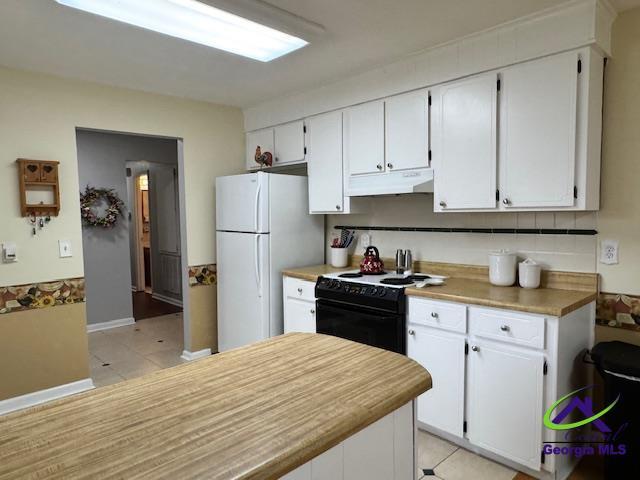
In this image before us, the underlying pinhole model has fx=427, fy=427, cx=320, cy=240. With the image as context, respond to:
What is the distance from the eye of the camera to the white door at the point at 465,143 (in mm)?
2514

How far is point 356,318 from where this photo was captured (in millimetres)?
2861

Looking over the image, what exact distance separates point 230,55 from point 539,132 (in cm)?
194

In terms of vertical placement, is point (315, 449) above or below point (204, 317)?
above

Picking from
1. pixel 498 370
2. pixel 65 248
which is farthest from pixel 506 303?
pixel 65 248

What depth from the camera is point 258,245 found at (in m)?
3.50

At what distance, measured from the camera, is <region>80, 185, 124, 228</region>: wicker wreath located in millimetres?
4891

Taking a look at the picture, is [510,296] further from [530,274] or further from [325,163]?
[325,163]

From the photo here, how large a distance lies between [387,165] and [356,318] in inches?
43.7

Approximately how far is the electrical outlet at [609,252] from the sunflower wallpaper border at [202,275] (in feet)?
10.2

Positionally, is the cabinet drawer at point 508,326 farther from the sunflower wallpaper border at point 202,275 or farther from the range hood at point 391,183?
the sunflower wallpaper border at point 202,275

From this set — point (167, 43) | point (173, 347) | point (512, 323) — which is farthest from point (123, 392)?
point (173, 347)

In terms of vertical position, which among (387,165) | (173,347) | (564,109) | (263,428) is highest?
(564,109)

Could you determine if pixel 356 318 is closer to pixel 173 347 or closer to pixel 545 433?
pixel 545 433

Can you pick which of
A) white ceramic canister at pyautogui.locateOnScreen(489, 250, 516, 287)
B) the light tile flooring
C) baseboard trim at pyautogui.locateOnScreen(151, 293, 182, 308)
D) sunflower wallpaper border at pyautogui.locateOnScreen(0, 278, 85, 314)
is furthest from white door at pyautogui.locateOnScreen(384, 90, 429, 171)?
baseboard trim at pyautogui.locateOnScreen(151, 293, 182, 308)
